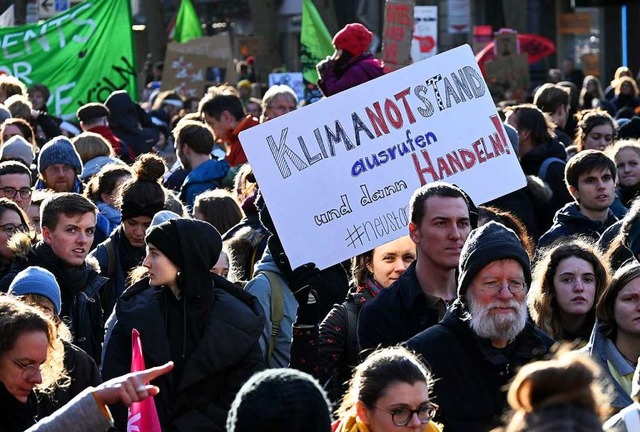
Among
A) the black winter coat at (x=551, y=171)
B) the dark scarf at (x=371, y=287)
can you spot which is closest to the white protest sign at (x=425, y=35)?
the black winter coat at (x=551, y=171)

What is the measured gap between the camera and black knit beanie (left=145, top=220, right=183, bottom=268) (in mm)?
5754

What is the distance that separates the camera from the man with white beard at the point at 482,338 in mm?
4879

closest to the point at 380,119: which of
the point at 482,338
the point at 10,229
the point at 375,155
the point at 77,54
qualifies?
the point at 375,155

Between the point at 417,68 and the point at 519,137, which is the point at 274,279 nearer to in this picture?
the point at 417,68

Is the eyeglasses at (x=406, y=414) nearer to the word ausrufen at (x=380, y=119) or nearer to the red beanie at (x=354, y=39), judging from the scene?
the word ausrufen at (x=380, y=119)

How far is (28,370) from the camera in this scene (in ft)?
15.4

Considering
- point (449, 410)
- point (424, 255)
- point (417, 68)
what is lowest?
point (449, 410)

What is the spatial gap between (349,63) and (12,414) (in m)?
5.92

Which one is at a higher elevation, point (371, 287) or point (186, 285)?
point (186, 285)

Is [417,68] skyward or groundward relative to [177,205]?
skyward

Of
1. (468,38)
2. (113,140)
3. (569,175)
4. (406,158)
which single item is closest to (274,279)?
(406,158)

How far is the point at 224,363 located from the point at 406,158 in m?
1.92

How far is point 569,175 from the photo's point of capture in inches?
334

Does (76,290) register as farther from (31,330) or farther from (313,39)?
(313,39)
